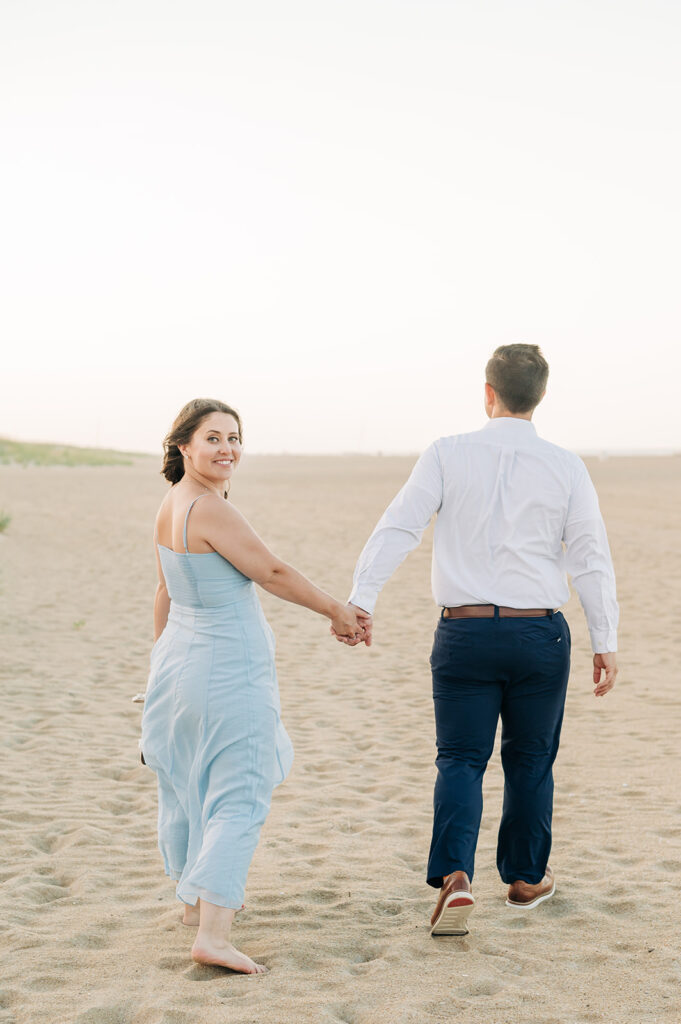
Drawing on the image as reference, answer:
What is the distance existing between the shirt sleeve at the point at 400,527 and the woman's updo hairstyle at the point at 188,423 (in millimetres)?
639

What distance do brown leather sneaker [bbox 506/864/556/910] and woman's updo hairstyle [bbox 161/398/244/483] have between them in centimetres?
212

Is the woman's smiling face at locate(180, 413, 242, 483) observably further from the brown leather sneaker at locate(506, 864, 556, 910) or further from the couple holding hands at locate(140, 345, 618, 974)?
the brown leather sneaker at locate(506, 864, 556, 910)

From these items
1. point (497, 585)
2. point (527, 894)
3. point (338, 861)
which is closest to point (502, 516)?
point (497, 585)

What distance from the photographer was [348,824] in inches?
199

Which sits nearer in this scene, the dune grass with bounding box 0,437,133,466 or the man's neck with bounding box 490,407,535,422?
the man's neck with bounding box 490,407,535,422

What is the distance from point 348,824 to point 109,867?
4.24ft

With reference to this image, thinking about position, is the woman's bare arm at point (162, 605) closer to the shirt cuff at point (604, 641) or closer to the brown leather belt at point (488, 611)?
the brown leather belt at point (488, 611)

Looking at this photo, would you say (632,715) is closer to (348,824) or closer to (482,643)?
(348,824)

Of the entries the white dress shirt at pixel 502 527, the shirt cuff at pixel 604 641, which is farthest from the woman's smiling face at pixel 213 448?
the shirt cuff at pixel 604 641

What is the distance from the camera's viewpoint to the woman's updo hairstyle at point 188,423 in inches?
135

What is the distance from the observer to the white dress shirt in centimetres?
356

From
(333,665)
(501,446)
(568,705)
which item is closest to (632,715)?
(568,705)

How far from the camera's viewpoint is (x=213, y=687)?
3.29 meters

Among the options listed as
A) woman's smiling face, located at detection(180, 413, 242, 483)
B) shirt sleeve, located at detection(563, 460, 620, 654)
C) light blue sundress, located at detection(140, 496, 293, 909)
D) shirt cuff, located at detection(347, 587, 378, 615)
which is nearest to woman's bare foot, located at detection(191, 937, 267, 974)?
light blue sundress, located at detection(140, 496, 293, 909)
